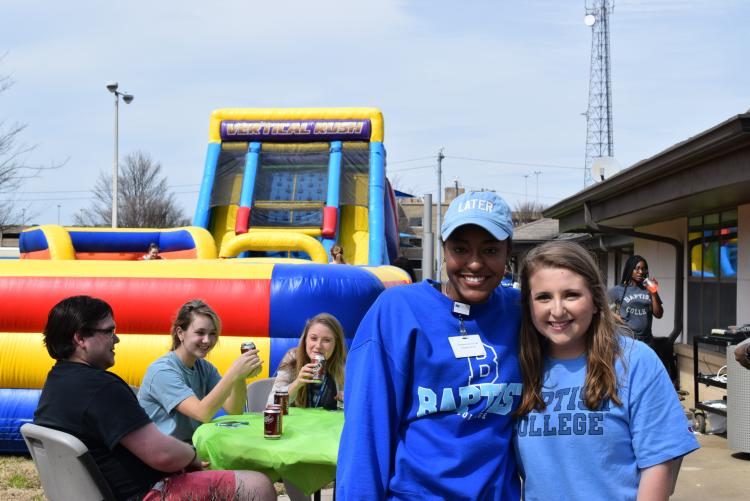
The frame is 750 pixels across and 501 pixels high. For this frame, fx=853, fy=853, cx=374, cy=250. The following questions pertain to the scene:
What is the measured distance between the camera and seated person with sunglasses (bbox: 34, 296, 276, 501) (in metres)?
3.31

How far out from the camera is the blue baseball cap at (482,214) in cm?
220

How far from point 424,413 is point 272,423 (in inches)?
78.0

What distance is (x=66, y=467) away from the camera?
3.25 m

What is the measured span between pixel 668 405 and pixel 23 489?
193 inches

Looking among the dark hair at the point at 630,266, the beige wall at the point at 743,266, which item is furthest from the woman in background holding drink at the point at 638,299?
the beige wall at the point at 743,266

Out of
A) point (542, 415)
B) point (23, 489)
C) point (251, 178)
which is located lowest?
point (23, 489)

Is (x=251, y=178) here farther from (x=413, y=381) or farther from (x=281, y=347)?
(x=413, y=381)

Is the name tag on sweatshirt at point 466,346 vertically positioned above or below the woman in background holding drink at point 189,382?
above

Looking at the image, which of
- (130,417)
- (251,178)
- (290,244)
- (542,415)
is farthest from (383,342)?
(251,178)

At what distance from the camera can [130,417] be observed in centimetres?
331

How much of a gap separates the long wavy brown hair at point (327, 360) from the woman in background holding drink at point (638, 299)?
14.6 ft

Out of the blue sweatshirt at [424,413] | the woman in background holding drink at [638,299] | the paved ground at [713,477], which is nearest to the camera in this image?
the blue sweatshirt at [424,413]

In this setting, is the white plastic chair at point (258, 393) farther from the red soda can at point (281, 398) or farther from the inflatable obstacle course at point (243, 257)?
the inflatable obstacle course at point (243, 257)

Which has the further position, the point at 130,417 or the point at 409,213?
the point at 409,213
